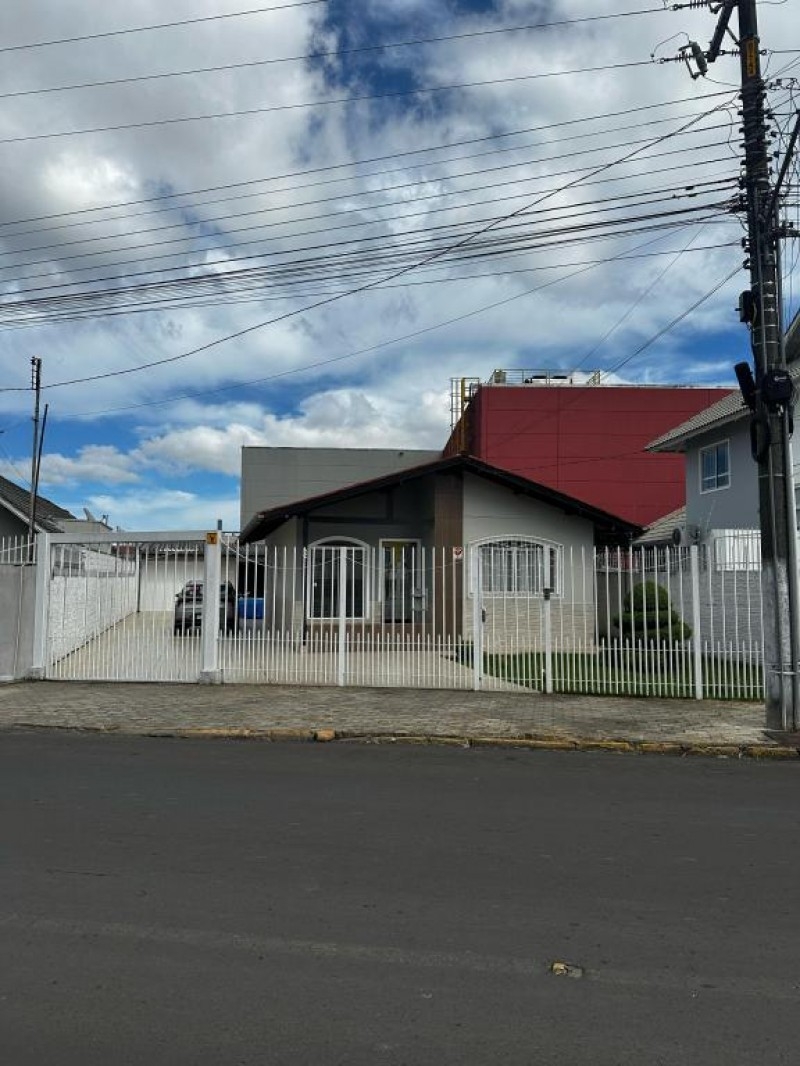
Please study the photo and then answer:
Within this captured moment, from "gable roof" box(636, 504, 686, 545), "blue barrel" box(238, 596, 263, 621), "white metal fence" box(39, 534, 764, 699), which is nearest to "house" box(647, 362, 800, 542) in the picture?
"gable roof" box(636, 504, 686, 545)

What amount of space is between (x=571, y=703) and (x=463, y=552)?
7568 millimetres

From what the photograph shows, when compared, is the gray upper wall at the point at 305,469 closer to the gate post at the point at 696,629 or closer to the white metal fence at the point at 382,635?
the white metal fence at the point at 382,635

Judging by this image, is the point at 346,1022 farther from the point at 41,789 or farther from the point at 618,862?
the point at 41,789

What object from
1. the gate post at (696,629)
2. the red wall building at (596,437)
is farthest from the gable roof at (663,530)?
the gate post at (696,629)

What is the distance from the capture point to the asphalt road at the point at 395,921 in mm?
3004

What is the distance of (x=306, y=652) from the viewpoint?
13055mm

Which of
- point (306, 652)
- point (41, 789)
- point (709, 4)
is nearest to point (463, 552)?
point (306, 652)

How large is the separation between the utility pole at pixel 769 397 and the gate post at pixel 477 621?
13.2 feet

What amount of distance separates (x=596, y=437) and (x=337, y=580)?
23.5 m

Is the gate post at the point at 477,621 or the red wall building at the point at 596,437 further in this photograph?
the red wall building at the point at 596,437

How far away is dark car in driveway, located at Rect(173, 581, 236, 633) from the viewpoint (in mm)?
13453

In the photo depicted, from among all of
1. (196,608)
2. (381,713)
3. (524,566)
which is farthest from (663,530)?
(381,713)

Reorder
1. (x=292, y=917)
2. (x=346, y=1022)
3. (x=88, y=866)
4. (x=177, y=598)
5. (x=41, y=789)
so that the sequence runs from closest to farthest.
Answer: (x=346, y=1022) → (x=292, y=917) → (x=88, y=866) → (x=41, y=789) → (x=177, y=598)

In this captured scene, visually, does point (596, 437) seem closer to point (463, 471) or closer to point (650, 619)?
point (463, 471)
